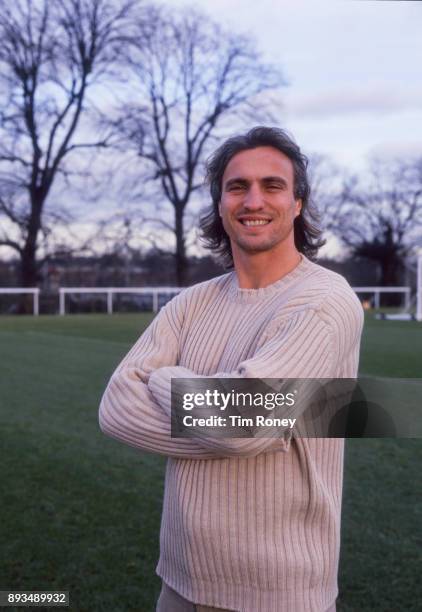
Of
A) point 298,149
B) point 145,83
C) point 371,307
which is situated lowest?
point 371,307

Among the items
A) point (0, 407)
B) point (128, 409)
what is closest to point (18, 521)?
point (128, 409)

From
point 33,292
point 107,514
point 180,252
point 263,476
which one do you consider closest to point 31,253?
point 33,292

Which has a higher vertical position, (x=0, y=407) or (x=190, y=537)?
(x=190, y=537)

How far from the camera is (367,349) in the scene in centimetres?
995

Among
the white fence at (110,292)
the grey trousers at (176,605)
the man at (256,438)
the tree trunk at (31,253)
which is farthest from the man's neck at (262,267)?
the tree trunk at (31,253)

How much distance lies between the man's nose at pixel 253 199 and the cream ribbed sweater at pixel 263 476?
144mm

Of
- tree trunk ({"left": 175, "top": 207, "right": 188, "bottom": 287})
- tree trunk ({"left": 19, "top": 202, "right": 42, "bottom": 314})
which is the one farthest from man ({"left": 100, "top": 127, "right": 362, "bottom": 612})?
tree trunk ({"left": 175, "top": 207, "right": 188, "bottom": 287})

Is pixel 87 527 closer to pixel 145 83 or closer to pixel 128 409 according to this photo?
pixel 128 409

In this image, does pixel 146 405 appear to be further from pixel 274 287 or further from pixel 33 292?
pixel 33 292

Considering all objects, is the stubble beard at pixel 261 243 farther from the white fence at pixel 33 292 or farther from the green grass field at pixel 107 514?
the white fence at pixel 33 292

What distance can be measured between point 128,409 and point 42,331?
13163 millimetres

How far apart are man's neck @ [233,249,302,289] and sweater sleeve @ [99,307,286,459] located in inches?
7.6

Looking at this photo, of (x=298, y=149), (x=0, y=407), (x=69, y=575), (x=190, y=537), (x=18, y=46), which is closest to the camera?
(x=190, y=537)

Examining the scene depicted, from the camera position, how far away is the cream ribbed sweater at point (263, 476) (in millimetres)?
1281
